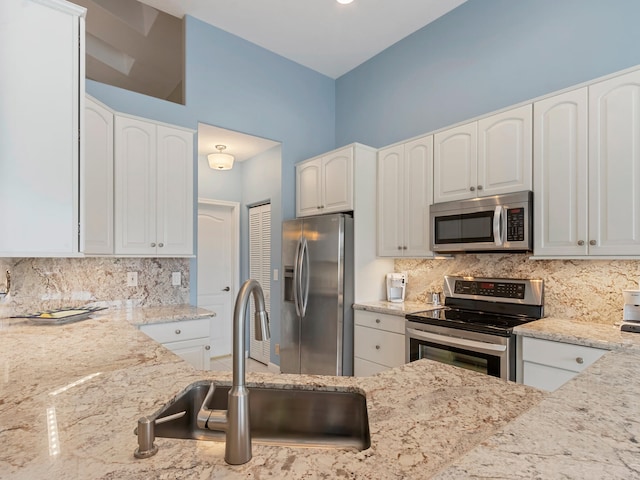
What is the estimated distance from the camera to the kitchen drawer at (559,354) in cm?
187

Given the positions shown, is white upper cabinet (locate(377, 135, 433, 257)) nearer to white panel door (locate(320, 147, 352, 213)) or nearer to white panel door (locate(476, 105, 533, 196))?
white panel door (locate(320, 147, 352, 213))

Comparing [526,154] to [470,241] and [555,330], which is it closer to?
[470,241]

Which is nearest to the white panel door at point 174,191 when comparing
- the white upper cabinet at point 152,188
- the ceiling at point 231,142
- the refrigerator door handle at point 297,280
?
the white upper cabinet at point 152,188

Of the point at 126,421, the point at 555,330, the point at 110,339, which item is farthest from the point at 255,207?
the point at 126,421

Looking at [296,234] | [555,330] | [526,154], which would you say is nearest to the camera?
[555,330]

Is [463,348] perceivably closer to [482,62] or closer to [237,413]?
[237,413]

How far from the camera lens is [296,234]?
A: 3.52 meters

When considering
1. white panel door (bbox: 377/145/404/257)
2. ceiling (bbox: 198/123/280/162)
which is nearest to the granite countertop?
white panel door (bbox: 377/145/404/257)

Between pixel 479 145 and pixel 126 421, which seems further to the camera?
pixel 479 145

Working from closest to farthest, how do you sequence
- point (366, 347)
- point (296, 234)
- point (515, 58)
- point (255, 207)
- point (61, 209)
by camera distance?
point (61, 209) < point (515, 58) < point (366, 347) < point (296, 234) < point (255, 207)

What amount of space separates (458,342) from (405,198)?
1.31 m

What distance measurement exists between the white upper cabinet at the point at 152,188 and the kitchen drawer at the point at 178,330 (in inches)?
23.4

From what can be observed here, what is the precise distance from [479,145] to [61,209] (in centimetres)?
266

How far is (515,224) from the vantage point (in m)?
2.40
